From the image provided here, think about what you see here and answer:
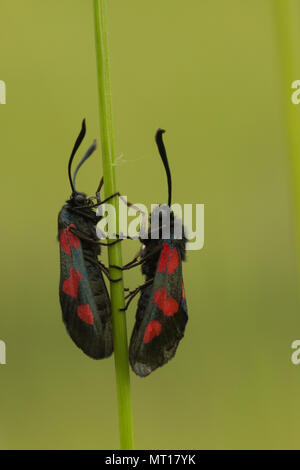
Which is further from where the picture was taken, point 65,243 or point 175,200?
point 175,200

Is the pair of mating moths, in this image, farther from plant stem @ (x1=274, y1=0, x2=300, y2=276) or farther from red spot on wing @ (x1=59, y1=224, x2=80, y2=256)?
plant stem @ (x1=274, y1=0, x2=300, y2=276)

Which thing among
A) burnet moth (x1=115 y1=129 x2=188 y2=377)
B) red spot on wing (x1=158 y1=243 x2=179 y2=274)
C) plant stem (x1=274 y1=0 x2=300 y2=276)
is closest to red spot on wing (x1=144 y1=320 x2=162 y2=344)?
burnet moth (x1=115 y1=129 x2=188 y2=377)

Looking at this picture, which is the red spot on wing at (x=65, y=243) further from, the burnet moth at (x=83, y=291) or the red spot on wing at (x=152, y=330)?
the red spot on wing at (x=152, y=330)

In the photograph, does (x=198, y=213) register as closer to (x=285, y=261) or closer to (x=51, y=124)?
(x=285, y=261)

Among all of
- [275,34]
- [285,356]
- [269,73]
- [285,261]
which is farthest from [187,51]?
[285,356]

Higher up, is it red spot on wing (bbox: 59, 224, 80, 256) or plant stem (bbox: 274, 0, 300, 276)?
plant stem (bbox: 274, 0, 300, 276)

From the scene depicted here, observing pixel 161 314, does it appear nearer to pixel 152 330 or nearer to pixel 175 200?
pixel 152 330

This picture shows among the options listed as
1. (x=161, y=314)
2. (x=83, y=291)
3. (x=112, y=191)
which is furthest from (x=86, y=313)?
(x=112, y=191)

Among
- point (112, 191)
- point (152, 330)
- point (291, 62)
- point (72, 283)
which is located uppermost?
point (291, 62)
